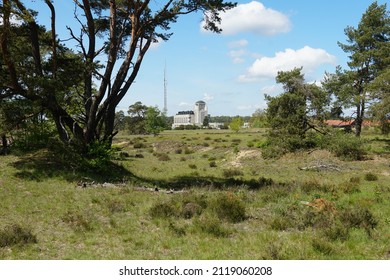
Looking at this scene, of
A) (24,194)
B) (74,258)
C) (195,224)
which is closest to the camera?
(74,258)

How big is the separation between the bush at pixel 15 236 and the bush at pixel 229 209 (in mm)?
5236

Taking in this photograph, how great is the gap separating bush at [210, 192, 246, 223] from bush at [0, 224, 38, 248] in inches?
206

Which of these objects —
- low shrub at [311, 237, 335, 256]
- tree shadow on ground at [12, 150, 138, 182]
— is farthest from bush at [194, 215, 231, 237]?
tree shadow on ground at [12, 150, 138, 182]

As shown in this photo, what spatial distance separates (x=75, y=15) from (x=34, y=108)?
5682 millimetres

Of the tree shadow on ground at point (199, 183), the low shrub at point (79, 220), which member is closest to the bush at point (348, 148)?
the tree shadow on ground at point (199, 183)

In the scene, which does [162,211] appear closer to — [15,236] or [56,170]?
[15,236]

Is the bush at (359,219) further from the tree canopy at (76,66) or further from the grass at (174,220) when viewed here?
the tree canopy at (76,66)

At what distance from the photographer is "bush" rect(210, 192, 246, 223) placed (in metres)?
10.2

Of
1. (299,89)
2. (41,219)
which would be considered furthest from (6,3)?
(299,89)

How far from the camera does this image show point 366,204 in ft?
38.2

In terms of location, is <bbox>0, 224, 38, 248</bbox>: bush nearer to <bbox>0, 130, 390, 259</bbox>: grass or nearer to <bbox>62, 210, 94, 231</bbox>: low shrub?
<bbox>0, 130, 390, 259</bbox>: grass

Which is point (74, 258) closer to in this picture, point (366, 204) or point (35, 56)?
point (366, 204)

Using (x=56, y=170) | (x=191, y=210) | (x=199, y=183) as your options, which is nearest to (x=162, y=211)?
(x=191, y=210)

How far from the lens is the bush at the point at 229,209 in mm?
10242
